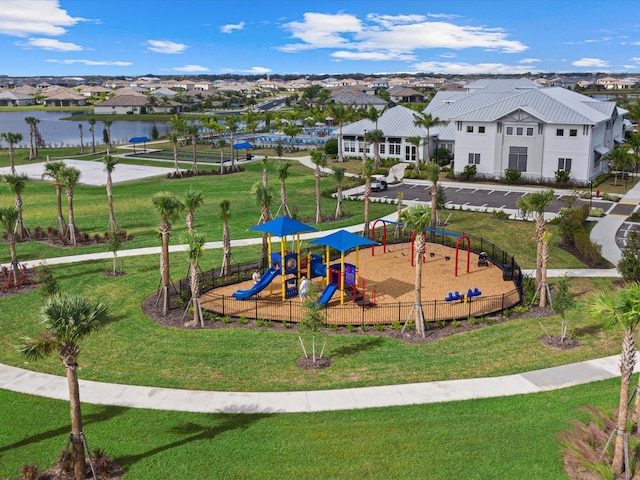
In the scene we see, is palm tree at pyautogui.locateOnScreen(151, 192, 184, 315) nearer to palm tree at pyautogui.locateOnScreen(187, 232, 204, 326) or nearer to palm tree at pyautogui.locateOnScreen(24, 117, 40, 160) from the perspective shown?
palm tree at pyautogui.locateOnScreen(187, 232, 204, 326)

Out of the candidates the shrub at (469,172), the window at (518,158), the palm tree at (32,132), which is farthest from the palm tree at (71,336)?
the palm tree at (32,132)

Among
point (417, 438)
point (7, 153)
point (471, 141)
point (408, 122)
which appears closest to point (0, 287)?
point (417, 438)

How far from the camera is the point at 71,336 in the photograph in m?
14.2

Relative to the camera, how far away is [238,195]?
55219 mm

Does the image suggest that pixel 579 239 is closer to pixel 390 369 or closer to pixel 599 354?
pixel 599 354

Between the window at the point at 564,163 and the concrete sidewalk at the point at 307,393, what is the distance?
4236cm

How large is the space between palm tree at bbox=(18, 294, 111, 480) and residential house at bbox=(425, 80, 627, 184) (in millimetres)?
52862

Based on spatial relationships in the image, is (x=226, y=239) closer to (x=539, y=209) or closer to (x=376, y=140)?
(x=539, y=209)

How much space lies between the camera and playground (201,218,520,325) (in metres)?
26.2

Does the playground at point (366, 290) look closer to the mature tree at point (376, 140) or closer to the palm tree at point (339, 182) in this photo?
the palm tree at point (339, 182)

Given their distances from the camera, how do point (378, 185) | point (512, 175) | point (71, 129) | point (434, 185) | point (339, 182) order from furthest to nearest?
1. point (71, 129)
2. point (512, 175)
3. point (378, 185)
4. point (339, 182)
5. point (434, 185)

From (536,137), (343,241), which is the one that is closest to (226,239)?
(343,241)

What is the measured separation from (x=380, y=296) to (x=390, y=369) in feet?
26.1

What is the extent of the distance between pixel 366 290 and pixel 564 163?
38.0 metres
